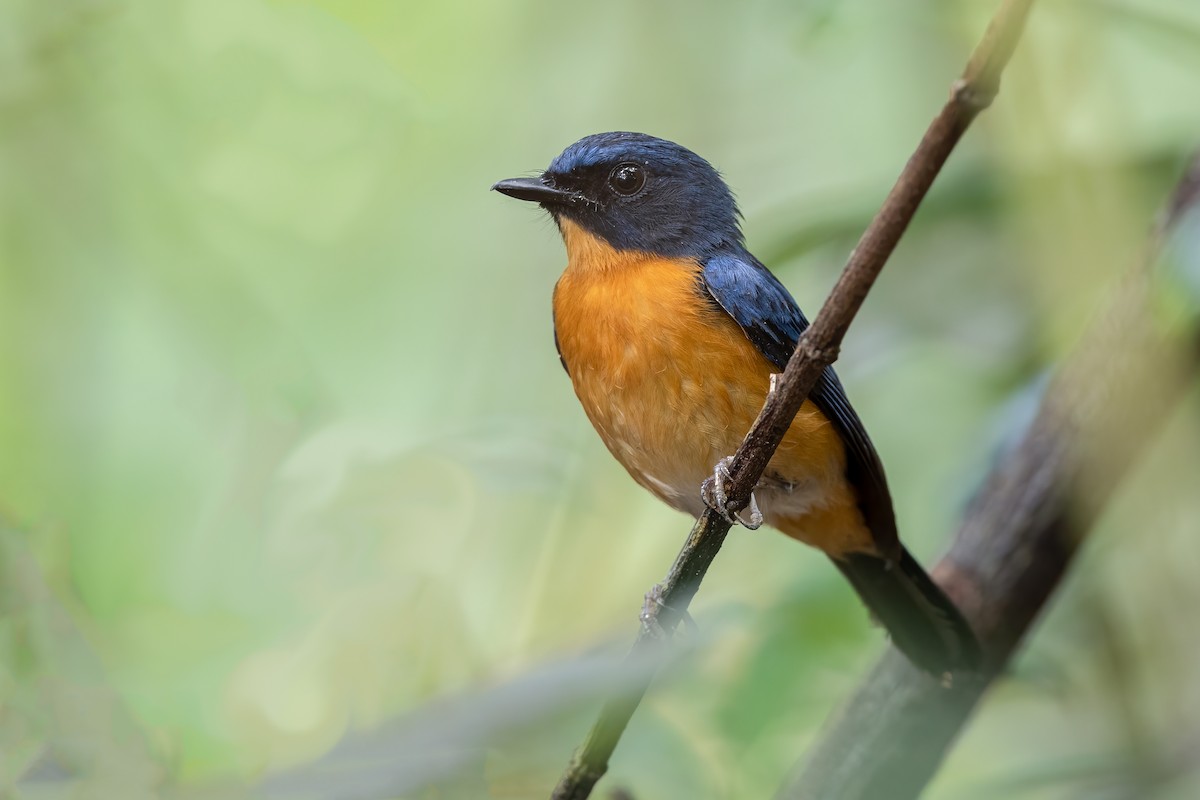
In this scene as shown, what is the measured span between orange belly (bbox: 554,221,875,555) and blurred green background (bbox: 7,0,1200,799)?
35cm

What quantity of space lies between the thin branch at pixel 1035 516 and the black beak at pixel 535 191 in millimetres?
1716

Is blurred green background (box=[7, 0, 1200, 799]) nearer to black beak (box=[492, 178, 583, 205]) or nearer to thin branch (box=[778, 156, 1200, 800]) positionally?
thin branch (box=[778, 156, 1200, 800])

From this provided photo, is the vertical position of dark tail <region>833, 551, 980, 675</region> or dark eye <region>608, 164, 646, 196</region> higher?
dark eye <region>608, 164, 646, 196</region>

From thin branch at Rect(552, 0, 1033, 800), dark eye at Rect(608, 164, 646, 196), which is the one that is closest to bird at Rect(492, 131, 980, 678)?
dark eye at Rect(608, 164, 646, 196)

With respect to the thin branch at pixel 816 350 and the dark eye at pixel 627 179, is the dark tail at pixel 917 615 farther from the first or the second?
the dark eye at pixel 627 179

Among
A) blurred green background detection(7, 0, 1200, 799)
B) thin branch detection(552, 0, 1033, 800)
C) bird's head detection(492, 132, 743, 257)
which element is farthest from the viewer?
bird's head detection(492, 132, 743, 257)

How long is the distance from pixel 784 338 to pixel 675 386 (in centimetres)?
35

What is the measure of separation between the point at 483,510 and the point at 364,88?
219 cm

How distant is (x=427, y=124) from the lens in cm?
573

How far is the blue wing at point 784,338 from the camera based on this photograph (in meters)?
3.37

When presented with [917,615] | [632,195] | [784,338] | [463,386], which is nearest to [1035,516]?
[917,615]

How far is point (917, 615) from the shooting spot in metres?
3.83

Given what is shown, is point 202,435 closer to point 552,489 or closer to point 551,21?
point 552,489

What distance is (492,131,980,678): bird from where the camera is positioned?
3295 millimetres
